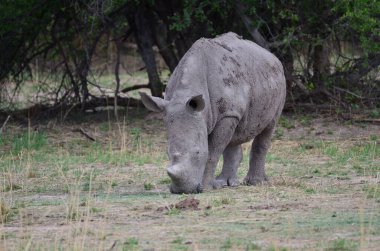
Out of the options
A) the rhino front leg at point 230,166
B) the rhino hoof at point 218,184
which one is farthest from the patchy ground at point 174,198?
the rhino front leg at point 230,166

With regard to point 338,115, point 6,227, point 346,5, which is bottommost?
point 6,227

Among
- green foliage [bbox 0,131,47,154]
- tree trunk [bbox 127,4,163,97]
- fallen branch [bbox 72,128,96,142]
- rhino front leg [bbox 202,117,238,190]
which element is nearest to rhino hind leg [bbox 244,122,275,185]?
rhino front leg [bbox 202,117,238,190]

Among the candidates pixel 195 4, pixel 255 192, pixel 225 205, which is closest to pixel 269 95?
pixel 255 192

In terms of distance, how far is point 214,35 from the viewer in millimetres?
15781

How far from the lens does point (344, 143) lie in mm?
13930

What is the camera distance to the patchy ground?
278 inches

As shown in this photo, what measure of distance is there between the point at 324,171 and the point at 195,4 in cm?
496

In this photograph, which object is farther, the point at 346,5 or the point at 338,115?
the point at 338,115

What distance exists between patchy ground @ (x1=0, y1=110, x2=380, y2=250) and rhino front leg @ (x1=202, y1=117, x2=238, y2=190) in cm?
28

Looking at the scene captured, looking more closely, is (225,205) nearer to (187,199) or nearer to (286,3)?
(187,199)

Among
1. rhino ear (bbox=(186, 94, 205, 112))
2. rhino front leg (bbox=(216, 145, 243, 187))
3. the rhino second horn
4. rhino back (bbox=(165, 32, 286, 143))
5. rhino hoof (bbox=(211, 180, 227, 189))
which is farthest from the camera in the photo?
rhino front leg (bbox=(216, 145, 243, 187))

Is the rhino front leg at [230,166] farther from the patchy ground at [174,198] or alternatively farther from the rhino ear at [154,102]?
the rhino ear at [154,102]

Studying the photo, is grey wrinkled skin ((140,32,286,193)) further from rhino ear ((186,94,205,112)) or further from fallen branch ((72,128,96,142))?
fallen branch ((72,128,96,142))

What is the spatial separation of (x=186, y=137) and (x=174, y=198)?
2.04 feet
